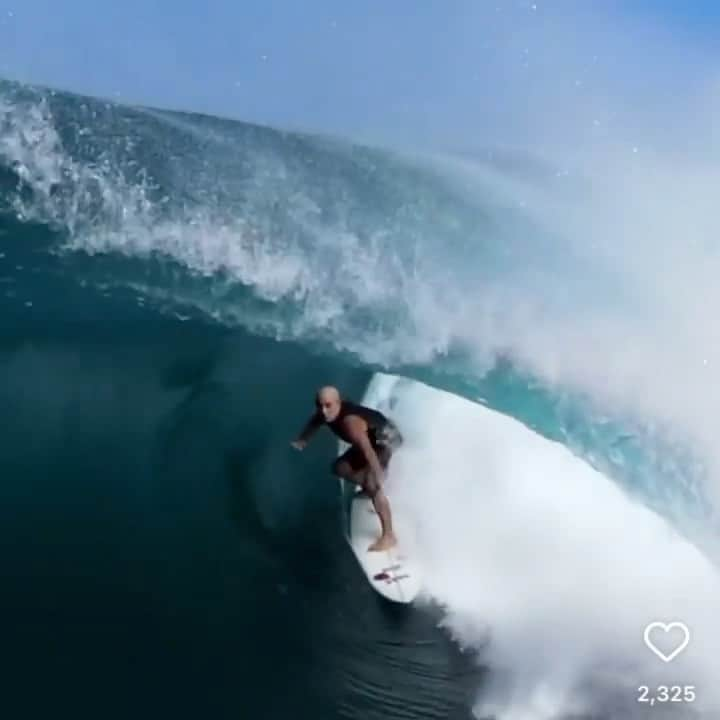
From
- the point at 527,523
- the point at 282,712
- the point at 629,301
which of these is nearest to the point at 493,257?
the point at 629,301


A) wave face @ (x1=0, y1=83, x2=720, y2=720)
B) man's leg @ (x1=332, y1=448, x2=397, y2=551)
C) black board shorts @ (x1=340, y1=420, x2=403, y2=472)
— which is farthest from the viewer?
black board shorts @ (x1=340, y1=420, x2=403, y2=472)

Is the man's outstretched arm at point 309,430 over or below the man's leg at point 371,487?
over

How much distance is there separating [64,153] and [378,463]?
7.54 m

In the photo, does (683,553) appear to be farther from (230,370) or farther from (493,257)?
(493,257)

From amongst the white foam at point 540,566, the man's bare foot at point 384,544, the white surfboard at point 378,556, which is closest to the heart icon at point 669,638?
the white foam at point 540,566

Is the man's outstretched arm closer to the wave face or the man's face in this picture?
the man's face

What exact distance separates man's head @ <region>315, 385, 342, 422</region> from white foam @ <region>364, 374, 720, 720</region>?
3.81 ft

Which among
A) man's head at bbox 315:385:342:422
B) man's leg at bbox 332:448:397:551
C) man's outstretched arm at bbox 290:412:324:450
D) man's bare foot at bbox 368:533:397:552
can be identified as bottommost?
man's bare foot at bbox 368:533:397:552

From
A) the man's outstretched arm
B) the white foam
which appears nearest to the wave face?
the white foam

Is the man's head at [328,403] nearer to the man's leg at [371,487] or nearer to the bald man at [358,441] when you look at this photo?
the bald man at [358,441]

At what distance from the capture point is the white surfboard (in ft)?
24.5

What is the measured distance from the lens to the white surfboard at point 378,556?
7480mm

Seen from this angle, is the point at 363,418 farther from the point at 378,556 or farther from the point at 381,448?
the point at 378,556

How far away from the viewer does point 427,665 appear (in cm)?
706
